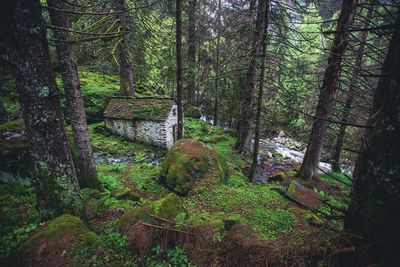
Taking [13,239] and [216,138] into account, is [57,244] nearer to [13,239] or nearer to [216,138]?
[13,239]

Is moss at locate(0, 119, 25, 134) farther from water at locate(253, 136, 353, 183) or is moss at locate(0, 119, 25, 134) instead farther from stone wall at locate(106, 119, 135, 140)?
water at locate(253, 136, 353, 183)

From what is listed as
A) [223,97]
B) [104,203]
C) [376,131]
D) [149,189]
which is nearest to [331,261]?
[376,131]

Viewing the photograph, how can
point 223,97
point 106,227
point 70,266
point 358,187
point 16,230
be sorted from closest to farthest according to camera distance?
point 358,187, point 70,266, point 16,230, point 106,227, point 223,97

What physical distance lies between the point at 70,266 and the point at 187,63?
19.8 m

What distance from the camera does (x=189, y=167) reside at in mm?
7508

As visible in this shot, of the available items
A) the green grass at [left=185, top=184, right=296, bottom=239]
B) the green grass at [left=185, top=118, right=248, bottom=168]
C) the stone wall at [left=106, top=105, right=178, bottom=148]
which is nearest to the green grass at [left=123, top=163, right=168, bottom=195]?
the green grass at [left=185, top=184, right=296, bottom=239]

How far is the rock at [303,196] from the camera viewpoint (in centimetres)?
715

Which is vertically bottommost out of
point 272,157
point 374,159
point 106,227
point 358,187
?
point 272,157

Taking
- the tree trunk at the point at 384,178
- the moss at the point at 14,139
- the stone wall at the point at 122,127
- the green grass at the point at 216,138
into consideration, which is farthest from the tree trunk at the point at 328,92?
the stone wall at the point at 122,127

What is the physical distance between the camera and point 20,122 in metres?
7.18

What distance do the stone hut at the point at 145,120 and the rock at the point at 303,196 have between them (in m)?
8.32

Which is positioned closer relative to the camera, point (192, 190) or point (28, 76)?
point (28, 76)

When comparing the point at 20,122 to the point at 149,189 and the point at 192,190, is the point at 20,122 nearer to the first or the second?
the point at 149,189

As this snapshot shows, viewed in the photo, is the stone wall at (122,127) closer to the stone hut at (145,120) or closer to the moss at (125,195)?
the stone hut at (145,120)
